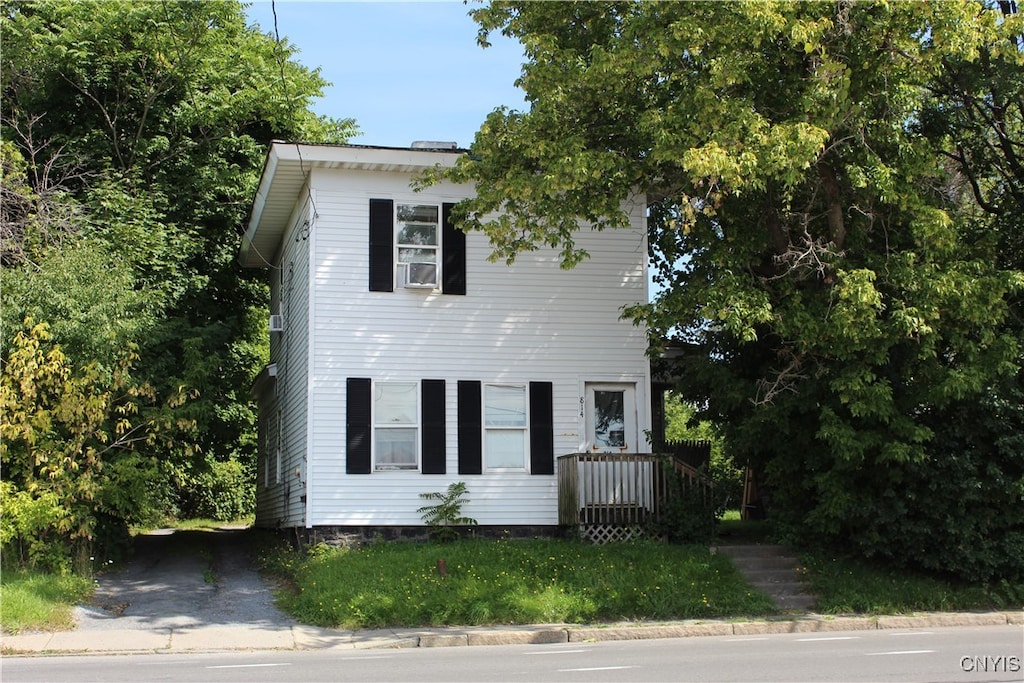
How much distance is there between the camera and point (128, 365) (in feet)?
58.4

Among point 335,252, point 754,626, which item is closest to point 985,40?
point 754,626

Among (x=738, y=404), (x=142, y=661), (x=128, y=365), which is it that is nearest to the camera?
(x=142, y=661)

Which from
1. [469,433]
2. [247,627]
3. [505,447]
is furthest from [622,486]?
[247,627]

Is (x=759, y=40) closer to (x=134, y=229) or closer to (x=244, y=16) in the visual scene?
(x=134, y=229)

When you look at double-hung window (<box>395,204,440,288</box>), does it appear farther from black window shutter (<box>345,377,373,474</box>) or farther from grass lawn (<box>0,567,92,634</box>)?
grass lawn (<box>0,567,92,634</box>)

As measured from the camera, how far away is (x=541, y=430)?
60.4 feet

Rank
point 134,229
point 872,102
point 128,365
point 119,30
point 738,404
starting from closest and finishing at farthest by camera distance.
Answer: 1. point 872,102
2. point 738,404
3. point 128,365
4. point 134,229
5. point 119,30

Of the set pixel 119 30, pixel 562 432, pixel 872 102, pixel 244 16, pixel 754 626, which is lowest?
pixel 754 626

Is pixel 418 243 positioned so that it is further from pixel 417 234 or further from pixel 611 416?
pixel 611 416

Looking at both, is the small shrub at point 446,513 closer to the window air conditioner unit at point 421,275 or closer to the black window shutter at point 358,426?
the black window shutter at point 358,426

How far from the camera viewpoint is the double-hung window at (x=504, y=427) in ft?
60.1

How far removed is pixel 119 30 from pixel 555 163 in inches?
593

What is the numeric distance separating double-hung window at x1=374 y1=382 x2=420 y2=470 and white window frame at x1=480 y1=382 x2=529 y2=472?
3.92ft

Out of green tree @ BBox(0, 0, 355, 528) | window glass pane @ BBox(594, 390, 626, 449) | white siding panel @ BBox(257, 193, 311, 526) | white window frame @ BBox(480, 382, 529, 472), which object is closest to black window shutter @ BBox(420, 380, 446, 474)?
white window frame @ BBox(480, 382, 529, 472)
